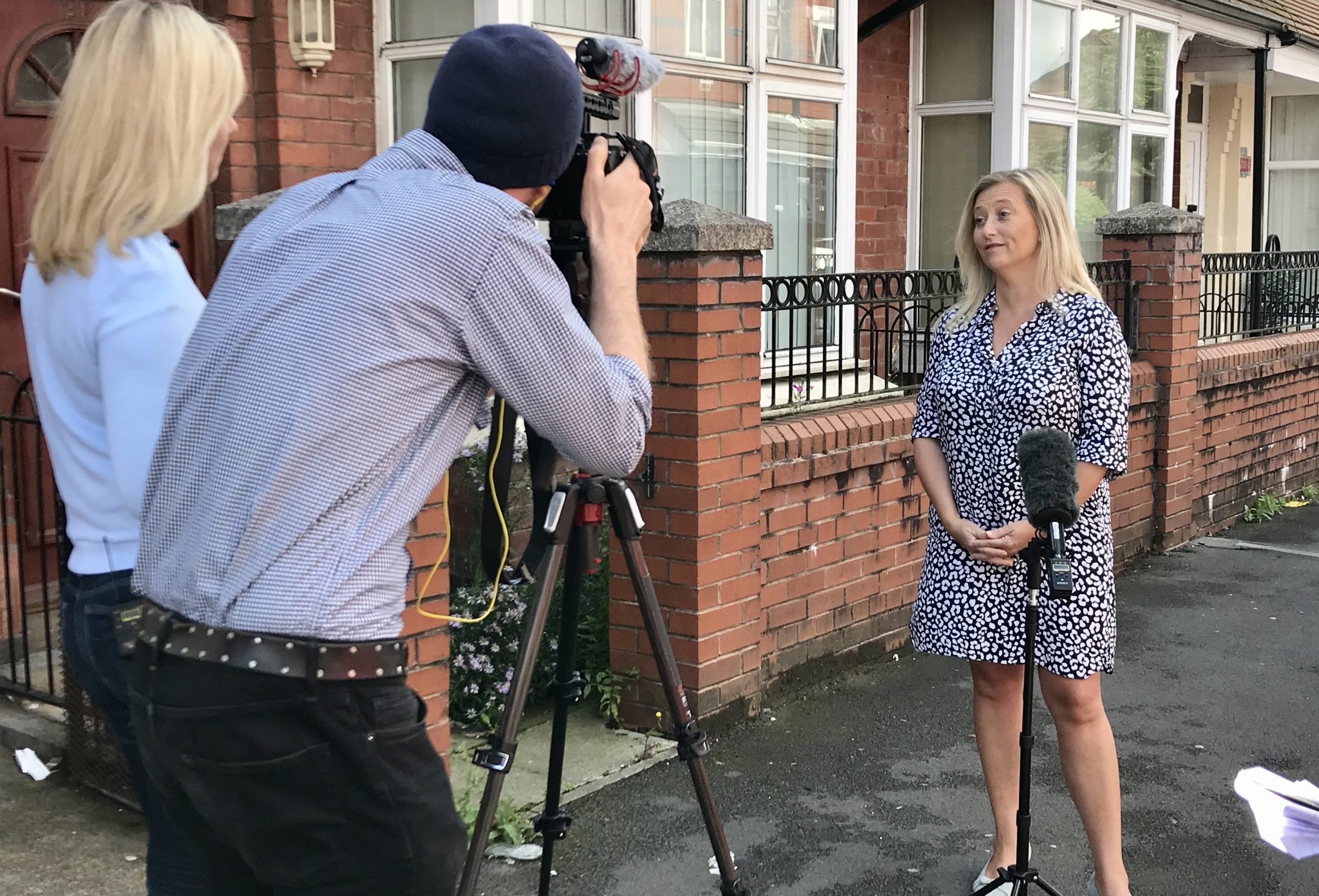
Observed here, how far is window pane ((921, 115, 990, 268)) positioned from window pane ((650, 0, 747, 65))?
9.73 feet

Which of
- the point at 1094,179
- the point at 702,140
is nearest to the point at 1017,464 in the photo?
the point at 702,140

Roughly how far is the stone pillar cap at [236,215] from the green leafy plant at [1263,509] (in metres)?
7.43

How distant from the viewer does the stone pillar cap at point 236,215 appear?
3828mm

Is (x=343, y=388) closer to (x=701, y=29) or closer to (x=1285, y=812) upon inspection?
(x=1285, y=812)

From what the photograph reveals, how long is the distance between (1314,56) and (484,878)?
43.4ft

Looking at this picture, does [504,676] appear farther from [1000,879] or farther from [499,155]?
[499,155]

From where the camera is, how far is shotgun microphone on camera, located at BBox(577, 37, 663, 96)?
261 centimetres

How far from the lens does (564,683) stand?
3.06 meters

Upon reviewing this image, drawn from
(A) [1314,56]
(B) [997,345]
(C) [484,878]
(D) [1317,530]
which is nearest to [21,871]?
(C) [484,878]

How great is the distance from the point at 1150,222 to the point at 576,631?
232 inches

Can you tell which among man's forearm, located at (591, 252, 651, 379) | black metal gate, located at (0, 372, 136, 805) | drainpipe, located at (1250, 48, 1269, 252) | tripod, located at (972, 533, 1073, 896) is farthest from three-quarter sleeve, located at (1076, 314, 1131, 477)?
drainpipe, located at (1250, 48, 1269, 252)

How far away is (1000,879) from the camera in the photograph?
3.55 metres

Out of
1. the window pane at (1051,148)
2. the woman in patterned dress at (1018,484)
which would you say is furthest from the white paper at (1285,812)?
the window pane at (1051,148)

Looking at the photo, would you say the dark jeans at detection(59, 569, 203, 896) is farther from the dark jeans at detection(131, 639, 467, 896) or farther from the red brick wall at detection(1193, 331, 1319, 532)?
the red brick wall at detection(1193, 331, 1319, 532)
